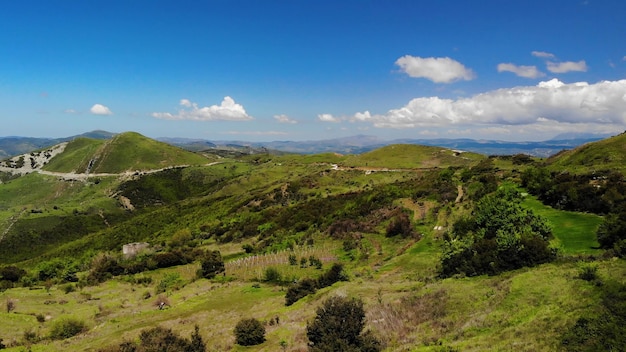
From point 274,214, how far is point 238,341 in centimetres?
5231

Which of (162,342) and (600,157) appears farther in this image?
(600,157)

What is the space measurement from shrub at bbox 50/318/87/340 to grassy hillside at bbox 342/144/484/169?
108390mm

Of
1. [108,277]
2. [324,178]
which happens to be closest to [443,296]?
[108,277]

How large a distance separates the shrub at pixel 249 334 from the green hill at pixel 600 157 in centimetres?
4987

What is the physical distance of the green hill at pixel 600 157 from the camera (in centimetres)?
5100

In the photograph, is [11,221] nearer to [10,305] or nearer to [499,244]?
[10,305]

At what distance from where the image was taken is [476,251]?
85.7 ft

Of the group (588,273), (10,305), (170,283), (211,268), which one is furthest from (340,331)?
(10,305)

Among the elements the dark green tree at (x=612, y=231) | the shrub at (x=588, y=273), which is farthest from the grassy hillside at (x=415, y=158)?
the shrub at (x=588, y=273)

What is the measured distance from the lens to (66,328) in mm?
26031

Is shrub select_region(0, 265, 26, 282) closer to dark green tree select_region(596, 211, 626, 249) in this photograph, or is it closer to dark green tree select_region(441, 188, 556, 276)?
dark green tree select_region(441, 188, 556, 276)

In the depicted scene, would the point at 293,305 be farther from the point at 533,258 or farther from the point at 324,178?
the point at 324,178

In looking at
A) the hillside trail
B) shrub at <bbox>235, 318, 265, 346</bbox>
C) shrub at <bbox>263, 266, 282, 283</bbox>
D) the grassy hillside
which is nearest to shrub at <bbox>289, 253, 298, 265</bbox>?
shrub at <bbox>263, 266, 282, 283</bbox>

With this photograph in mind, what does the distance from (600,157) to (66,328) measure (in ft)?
239
